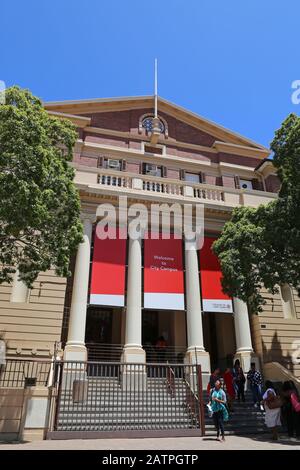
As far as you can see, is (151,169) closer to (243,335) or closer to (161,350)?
(161,350)

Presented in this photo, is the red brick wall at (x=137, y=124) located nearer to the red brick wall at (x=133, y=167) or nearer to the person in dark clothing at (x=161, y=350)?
the red brick wall at (x=133, y=167)

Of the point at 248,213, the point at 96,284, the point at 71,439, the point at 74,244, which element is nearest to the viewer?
the point at 71,439

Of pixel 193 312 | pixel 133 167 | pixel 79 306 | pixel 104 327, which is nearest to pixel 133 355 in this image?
pixel 79 306

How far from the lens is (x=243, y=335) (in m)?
17.5

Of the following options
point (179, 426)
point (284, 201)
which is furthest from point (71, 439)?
point (284, 201)

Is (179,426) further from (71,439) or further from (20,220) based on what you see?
(20,220)

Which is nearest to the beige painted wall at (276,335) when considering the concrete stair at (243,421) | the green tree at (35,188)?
the concrete stair at (243,421)

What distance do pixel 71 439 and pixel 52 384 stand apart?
64.9 inches

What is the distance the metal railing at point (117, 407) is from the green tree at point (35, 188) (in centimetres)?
351

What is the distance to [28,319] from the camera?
614 inches

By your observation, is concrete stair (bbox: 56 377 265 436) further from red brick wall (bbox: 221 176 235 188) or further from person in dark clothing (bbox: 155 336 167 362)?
red brick wall (bbox: 221 176 235 188)
